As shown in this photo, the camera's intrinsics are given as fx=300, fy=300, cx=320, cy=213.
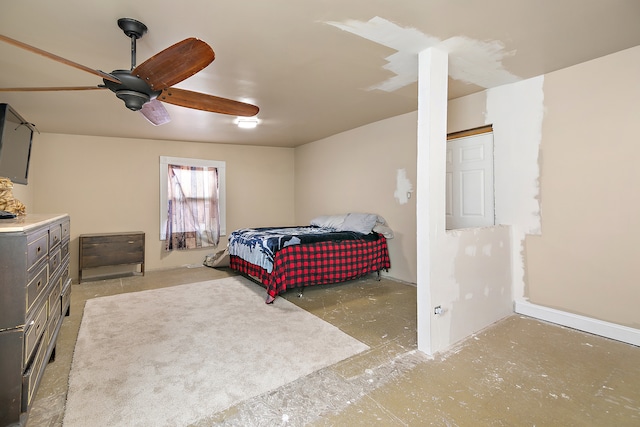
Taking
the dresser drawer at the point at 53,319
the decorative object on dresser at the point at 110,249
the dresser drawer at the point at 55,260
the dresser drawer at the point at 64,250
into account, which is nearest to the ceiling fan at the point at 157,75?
the dresser drawer at the point at 55,260

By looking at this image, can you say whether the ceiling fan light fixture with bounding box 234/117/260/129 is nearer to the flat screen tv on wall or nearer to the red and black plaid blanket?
the red and black plaid blanket

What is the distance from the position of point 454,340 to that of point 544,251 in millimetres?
1259

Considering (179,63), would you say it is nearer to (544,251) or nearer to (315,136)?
(544,251)

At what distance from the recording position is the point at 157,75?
1671mm

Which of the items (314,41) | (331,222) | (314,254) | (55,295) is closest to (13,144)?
(55,295)

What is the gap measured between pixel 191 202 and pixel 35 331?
3.87 meters

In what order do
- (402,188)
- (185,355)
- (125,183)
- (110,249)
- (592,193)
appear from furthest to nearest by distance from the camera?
1. (125,183)
2. (110,249)
3. (402,188)
4. (592,193)
5. (185,355)

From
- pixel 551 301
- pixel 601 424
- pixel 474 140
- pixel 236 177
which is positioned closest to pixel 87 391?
pixel 601 424

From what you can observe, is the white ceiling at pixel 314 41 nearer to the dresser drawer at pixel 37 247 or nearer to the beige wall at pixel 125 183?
the dresser drawer at pixel 37 247

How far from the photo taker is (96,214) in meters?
4.65

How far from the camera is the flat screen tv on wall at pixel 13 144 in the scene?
259 cm

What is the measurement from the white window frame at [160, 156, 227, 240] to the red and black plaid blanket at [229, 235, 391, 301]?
5.49ft

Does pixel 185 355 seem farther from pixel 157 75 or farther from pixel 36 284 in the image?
pixel 157 75

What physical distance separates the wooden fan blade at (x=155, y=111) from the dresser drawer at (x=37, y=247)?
1.00 meters
